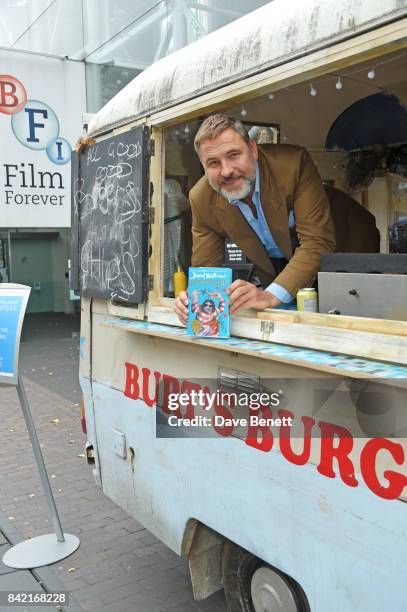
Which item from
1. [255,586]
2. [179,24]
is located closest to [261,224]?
[255,586]

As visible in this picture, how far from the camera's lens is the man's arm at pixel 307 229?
2.68m

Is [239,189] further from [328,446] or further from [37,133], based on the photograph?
[37,133]

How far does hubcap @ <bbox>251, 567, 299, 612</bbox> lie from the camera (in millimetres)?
2381

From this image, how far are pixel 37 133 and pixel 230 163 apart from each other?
27.4ft

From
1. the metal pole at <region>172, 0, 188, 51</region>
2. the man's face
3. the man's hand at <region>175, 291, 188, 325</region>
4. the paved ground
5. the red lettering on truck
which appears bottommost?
the paved ground

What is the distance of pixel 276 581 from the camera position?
8.02ft

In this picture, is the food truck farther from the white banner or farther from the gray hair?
the white banner

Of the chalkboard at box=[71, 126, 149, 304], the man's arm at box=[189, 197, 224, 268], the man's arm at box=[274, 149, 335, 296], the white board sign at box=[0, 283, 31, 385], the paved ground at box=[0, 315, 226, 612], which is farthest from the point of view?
the white board sign at box=[0, 283, 31, 385]

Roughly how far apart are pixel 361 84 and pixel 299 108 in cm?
39

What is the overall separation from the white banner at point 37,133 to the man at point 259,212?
25.2 ft

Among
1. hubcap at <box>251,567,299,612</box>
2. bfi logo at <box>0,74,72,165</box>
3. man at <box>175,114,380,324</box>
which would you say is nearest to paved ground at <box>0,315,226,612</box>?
hubcap at <box>251,567,299,612</box>

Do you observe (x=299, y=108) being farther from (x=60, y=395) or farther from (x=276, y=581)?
(x=60, y=395)

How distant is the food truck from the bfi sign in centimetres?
702

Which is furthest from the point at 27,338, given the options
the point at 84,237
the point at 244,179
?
the point at 244,179
